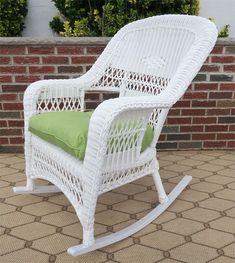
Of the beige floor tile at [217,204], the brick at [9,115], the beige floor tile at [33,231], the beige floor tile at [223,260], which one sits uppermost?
the brick at [9,115]

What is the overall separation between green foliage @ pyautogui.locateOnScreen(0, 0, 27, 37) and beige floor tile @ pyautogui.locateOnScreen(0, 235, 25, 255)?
2285 millimetres

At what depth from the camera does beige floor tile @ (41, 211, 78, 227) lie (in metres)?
1.76

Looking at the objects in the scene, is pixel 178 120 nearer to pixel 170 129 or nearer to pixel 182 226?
pixel 170 129

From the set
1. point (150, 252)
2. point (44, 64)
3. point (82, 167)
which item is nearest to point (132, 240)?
point (150, 252)

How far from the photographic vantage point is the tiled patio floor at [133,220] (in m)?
1.52

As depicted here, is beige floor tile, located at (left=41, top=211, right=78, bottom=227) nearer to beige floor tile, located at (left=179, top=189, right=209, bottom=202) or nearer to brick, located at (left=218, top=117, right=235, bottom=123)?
beige floor tile, located at (left=179, top=189, right=209, bottom=202)

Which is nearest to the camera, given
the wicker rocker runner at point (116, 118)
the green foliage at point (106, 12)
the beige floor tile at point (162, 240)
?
the wicker rocker runner at point (116, 118)

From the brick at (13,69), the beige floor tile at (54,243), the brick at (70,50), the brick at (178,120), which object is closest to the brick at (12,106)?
the brick at (13,69)

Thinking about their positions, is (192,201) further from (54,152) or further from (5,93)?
(5,93)

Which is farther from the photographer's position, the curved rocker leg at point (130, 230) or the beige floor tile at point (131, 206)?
the beige floor tile at point (131, 206)

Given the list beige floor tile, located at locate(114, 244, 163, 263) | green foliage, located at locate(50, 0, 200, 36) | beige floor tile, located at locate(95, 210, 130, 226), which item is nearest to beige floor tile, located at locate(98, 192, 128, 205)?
beige floor tile, located at locate(95, 210, 130, 226)

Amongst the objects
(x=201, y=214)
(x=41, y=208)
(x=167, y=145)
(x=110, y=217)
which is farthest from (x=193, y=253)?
(x=167, y=145)

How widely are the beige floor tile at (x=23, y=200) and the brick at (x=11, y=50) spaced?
99 centimetres

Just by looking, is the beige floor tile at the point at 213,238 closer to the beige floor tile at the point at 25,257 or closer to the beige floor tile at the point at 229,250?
the beige floor tile at the point at 229,250
